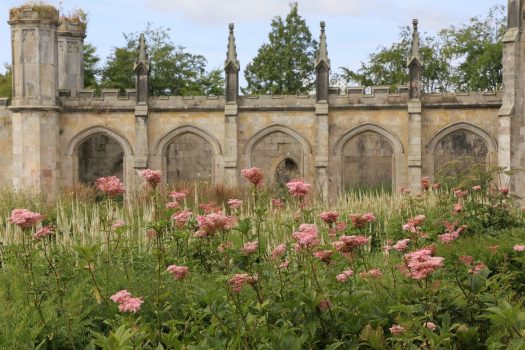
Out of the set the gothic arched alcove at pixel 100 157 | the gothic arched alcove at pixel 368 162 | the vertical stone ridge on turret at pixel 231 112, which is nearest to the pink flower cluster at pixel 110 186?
the vertical stone ridge on turret at pixel 231 112

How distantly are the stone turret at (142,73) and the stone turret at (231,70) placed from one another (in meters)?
2.29

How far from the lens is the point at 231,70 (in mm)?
24047

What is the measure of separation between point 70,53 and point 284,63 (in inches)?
617

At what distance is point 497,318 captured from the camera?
15.8ft

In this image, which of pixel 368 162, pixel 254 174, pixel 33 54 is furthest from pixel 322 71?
pixel 254 174

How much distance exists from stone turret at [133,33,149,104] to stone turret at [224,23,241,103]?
2.29 meters

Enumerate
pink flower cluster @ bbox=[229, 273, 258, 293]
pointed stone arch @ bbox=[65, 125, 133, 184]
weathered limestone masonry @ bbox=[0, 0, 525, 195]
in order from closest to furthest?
1. pink flower cluster @ bbox=[229, 273, 258, 293]
2. weathered limestone masonry @ bbox=[0, 0, 525, 195]
3. pointed stone arch @ bbox=[65, 125, 133, 184]

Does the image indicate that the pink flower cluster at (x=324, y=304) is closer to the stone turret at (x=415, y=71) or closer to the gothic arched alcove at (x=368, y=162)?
the stone turret at (x=415, y=71)

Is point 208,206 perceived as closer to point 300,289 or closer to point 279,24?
point 300,289

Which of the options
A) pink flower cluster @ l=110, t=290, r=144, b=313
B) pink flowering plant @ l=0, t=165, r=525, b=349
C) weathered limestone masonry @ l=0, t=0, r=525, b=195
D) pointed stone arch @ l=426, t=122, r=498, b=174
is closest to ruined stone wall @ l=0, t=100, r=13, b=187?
A: weathered limestone masonry @ l=0, t=0, r=525, b=195

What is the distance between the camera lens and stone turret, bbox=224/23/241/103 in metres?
24.0

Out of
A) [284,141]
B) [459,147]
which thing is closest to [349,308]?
[284,141]

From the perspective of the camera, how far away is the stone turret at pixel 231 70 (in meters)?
24.0

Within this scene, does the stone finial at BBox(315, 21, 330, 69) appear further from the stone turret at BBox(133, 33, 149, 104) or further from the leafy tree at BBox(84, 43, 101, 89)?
the leafy tree at BBox(84, 43, 101, 89)
